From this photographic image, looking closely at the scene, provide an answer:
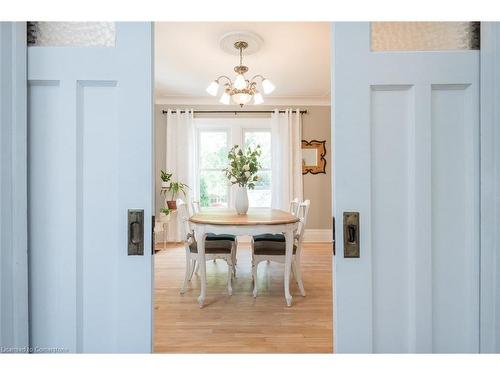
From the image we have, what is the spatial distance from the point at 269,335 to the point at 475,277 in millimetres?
1363

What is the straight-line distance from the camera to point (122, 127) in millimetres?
1019

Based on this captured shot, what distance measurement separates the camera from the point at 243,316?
7.48 feet

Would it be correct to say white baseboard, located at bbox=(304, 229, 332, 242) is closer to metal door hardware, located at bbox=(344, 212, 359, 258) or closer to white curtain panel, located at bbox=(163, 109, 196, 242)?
white curtain panel, located at bbox=(163, 109, 196, 242)

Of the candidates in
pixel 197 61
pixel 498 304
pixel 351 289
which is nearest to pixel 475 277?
pixel 498 304

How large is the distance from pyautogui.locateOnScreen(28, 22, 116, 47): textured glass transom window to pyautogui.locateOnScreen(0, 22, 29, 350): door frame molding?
6 cm

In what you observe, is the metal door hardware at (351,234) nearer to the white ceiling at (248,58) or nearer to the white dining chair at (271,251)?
the white dining chair at (271,251)

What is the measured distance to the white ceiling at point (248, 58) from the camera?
2.87 m

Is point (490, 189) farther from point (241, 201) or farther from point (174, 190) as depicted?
point (174, 190)

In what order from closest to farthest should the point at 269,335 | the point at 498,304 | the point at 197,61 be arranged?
1. the point at 498,304
2. the point at 269,335
3. the point at 197,61

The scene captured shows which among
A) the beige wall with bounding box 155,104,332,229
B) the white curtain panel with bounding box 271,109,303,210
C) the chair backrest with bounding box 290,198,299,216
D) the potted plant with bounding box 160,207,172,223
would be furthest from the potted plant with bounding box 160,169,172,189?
the chair backrest with bounding box 290,198,299,216

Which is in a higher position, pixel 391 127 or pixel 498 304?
pixel 391 127

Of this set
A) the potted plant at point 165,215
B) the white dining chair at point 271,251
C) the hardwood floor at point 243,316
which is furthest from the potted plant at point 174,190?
the white dining chair at point 271,251

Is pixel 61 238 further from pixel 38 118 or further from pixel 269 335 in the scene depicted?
pixel 269 335

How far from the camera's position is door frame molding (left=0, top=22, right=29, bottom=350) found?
3.08ft
